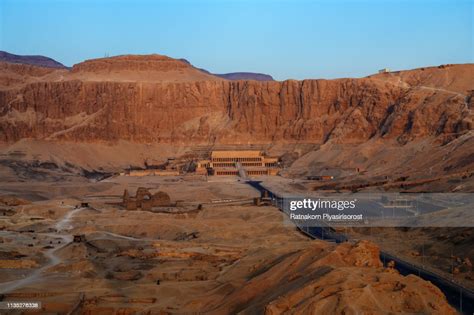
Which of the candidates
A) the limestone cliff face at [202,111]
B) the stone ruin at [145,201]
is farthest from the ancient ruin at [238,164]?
the stone ruin at [145,201]

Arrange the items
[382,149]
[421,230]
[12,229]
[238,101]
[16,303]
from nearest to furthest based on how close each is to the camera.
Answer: [16,303]
[421,230]
[12,229]
[382,149]
[238,101]

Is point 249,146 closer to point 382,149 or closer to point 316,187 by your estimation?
point 382,149

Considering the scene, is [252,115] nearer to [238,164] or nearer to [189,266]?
[238,164]

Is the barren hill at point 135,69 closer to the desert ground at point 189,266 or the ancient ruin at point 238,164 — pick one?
the ancient ruin at point 238,164

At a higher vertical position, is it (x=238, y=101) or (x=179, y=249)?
(x=238, y=101)

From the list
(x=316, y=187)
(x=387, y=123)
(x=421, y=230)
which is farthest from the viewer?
(x=387, y=123)

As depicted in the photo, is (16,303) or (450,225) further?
(450,225)

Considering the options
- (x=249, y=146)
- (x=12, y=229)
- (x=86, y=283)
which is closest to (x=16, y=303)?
(x=86, y=283)
